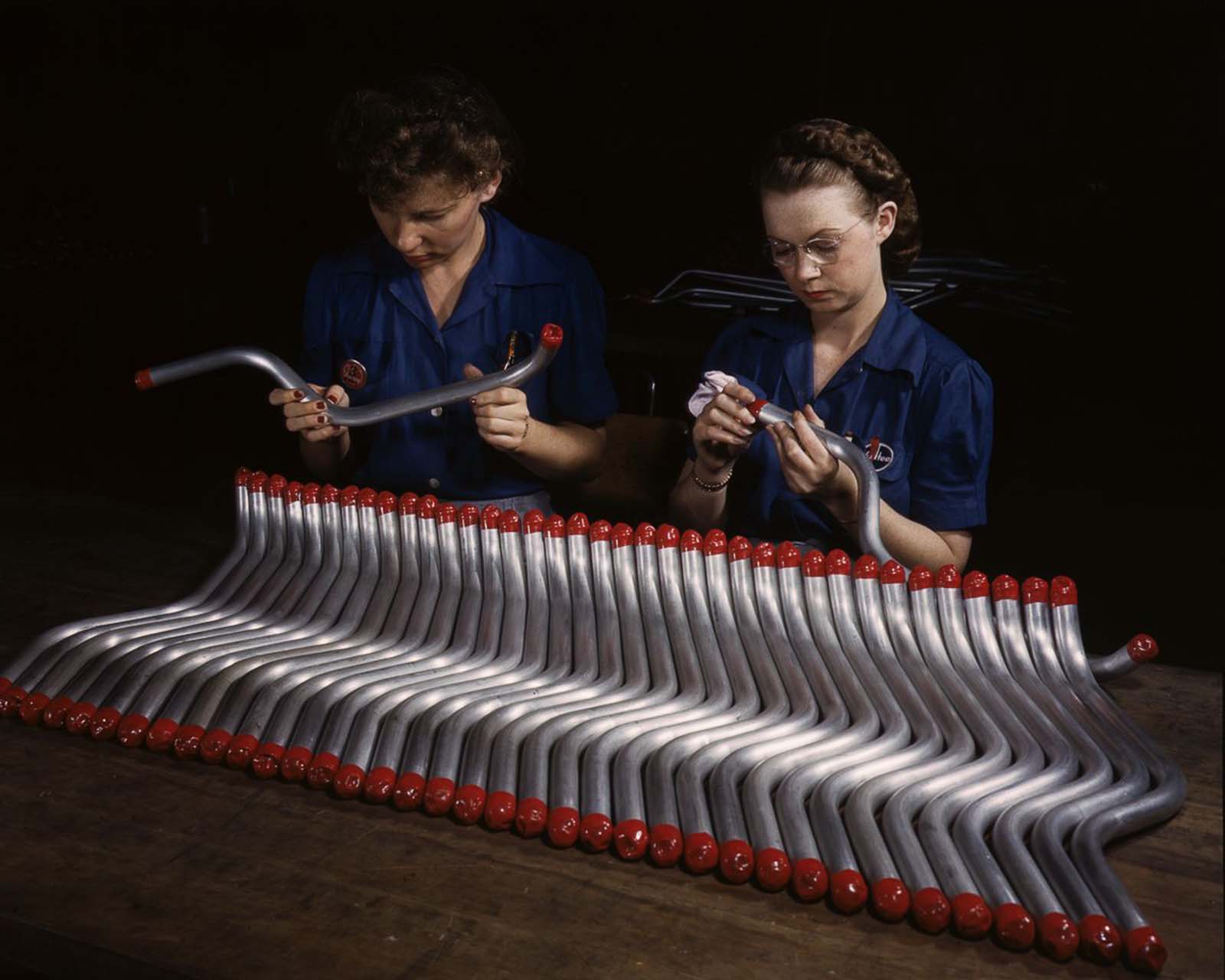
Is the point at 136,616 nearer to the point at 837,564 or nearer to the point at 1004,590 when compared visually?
the point at 837,564

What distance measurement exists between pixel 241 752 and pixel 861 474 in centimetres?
89

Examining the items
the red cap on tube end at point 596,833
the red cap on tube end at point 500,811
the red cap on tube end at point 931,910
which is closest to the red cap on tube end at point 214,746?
the red cap on tube end at point 500,811

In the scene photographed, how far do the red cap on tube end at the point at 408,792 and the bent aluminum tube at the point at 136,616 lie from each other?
578mm

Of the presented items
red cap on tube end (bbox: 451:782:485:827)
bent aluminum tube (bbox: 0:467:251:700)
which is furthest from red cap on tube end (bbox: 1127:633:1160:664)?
bent aluminum tube (bbox: 0:467:251:700)

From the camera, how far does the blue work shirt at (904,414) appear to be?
6.26ft

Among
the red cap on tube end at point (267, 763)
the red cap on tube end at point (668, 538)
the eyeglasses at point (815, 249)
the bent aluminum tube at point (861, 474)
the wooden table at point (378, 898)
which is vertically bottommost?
the wooden table at point (378, 898)

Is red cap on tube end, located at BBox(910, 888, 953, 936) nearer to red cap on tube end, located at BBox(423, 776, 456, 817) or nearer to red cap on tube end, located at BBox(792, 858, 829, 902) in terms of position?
red cap on tube end, located at BBox(792, 858, 829, 902)

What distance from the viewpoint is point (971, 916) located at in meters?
1.06

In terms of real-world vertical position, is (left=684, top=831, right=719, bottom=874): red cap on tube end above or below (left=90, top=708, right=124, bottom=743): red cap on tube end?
above

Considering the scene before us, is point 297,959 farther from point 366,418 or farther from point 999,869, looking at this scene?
point 366,418

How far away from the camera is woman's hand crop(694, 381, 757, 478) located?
1.74 meters

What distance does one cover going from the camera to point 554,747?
1342mm

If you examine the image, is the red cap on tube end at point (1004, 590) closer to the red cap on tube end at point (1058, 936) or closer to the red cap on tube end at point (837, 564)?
the red cap on tube end at point (837, 564)

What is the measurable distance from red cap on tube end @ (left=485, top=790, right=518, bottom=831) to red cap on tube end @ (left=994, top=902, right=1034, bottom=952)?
0.49 metres
